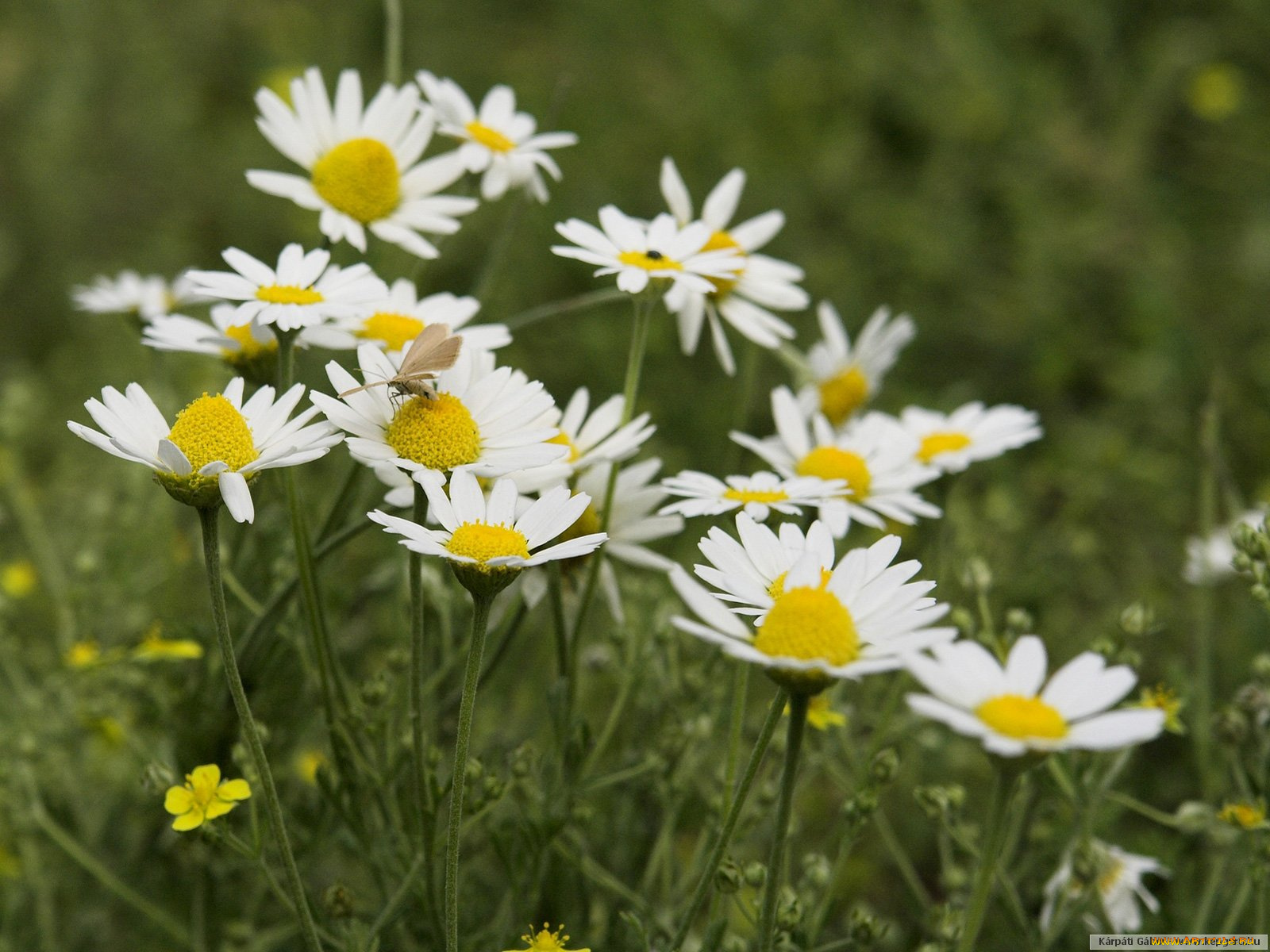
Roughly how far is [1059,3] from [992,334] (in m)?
1.51

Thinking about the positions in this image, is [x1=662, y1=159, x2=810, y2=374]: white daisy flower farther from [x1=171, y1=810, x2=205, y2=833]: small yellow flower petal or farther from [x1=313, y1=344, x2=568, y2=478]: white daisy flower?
[x1=171, y1=810, x2=205, y2=833]: small yellow flower petal

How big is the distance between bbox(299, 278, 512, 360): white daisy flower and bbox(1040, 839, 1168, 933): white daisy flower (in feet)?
3.26

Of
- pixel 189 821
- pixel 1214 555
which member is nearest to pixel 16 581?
pixel 189 821

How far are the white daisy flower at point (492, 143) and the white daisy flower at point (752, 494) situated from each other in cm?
48

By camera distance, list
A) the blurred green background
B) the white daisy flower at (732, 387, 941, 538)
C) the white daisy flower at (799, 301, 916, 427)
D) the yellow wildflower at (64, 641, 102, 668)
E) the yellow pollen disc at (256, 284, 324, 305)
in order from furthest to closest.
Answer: the blurred green background
the white daisy flower at (799, 301, 916, 427)
the yellow wildflower at (64, 641, 102, 668)
the white daisy flower at (732, 387, 941, 538)
the yellow pollen disc at (256, 284, 324, 305)

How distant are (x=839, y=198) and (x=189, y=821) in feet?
9.98

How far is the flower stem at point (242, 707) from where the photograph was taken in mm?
1107

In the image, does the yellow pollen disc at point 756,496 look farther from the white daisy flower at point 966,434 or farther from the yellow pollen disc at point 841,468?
the white daisy flower at point 966,434

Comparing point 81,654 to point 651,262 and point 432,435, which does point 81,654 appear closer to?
point 432,435

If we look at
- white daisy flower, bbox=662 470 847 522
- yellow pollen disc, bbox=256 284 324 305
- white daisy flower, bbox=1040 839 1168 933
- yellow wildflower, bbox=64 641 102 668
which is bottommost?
yellow wildflower, bbox=64 641 102 668

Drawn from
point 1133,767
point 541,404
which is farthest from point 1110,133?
point 541,404

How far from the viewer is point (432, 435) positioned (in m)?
1.25

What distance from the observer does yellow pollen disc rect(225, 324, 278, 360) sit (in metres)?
1.46

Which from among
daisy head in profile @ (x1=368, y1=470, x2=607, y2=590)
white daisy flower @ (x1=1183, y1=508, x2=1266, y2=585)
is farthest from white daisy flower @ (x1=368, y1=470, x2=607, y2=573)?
white daisy flower @ (x1=1183, y1=508, x2=1266, y2=585)
